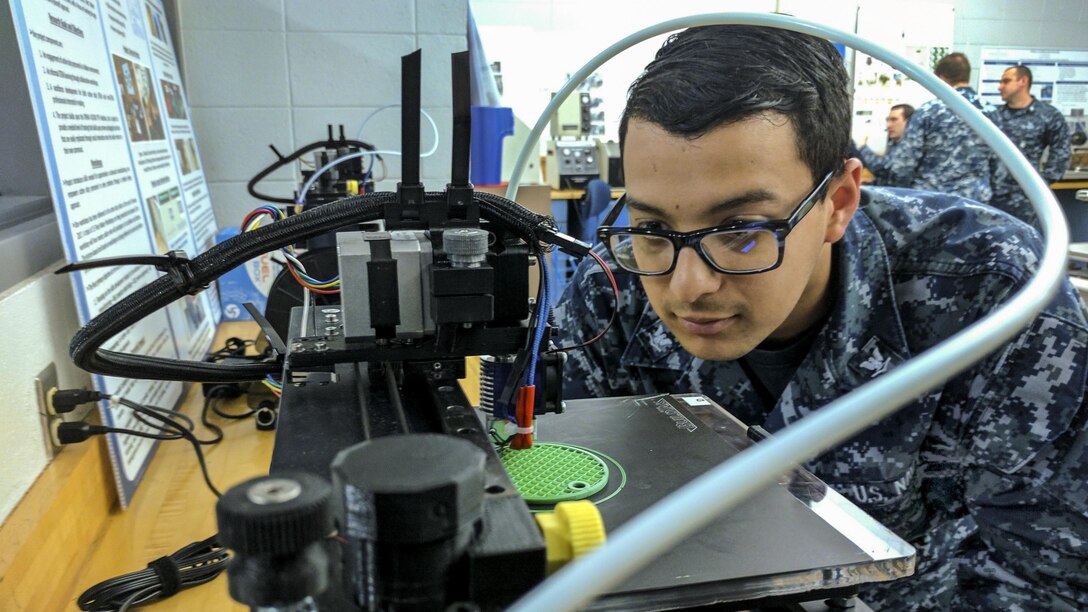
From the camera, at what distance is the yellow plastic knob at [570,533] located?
0.40 metres

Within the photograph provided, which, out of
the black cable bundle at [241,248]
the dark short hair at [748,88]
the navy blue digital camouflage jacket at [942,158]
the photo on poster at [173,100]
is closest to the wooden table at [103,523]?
the black cable bundle at [241,248]

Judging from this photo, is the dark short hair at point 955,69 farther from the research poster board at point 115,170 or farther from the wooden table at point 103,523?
the wooden table at point 103,523

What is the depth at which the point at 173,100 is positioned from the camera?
208cm

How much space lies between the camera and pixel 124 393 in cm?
104

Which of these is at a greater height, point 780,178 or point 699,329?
point 780,178

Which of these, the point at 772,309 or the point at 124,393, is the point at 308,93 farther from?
the point at 772,309

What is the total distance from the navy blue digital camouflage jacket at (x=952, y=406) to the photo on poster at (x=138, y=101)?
1038mm

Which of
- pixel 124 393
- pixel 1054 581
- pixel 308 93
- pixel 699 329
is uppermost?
pixel 308 93

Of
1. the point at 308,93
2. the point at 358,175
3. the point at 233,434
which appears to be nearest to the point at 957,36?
the point at 308,93

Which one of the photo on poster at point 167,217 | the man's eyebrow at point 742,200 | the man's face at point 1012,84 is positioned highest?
the man's face at point 1012,84

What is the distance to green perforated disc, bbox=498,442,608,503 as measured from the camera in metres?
0.59

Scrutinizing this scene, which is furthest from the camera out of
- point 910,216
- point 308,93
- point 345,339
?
point 308,93

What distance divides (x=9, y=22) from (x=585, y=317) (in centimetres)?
99

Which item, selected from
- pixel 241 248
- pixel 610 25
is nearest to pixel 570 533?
pixel 241 248
